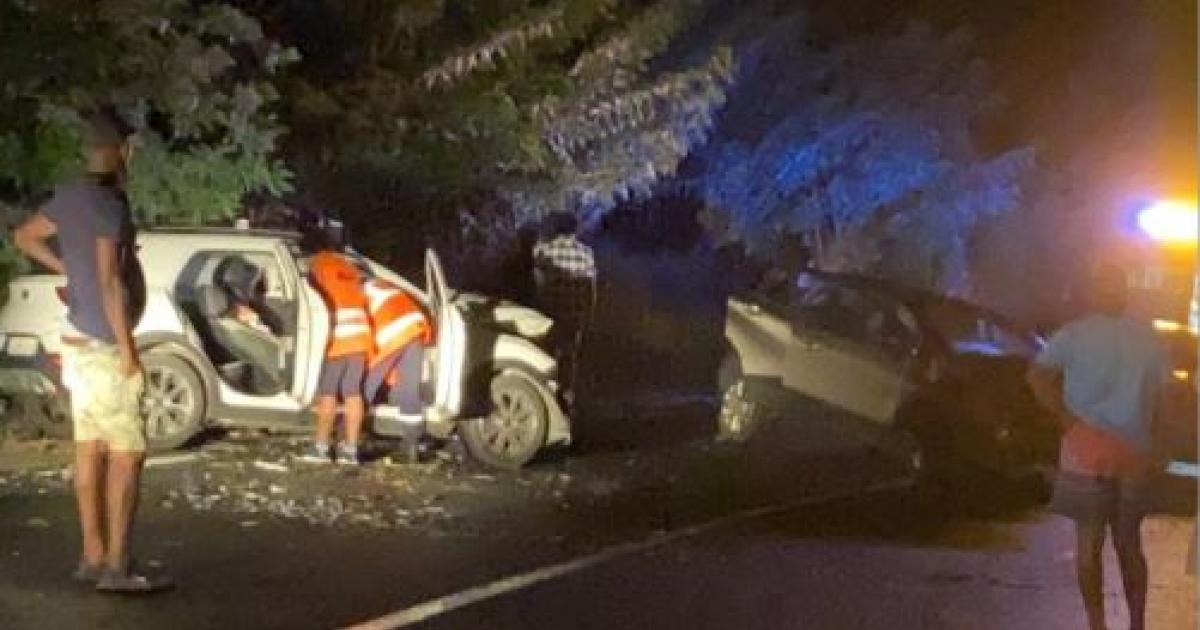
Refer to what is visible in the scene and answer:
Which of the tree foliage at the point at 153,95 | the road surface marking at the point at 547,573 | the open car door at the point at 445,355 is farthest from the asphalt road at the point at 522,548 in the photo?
the tree foliage at the point at 153,95

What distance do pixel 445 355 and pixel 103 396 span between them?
17.4 feet

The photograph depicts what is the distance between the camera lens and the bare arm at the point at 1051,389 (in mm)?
9633

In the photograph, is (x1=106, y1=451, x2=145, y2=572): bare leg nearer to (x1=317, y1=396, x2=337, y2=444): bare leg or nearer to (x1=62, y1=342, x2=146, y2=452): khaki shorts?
(x1=62, y1=342, x2=146, y2=452): khaki shorts

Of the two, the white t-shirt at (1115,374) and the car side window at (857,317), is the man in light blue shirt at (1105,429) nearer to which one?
the white t-shirt at (1115,374)

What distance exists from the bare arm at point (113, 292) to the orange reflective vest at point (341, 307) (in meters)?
4.97

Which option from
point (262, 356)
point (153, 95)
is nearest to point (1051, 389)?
point (262, 356)

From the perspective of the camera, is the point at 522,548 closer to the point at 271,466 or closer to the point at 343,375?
the point at 343,375

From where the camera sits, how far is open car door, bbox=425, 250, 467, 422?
1450 cm

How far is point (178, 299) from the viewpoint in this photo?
14.6 meters

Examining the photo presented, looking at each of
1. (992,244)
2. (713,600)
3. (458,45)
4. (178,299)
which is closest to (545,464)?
(178,299)

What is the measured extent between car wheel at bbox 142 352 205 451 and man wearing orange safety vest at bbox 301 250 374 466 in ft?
2.81

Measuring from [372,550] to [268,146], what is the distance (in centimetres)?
497

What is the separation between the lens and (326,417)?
14391 millimetres

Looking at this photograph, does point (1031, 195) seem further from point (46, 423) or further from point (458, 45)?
point (46, 423)
